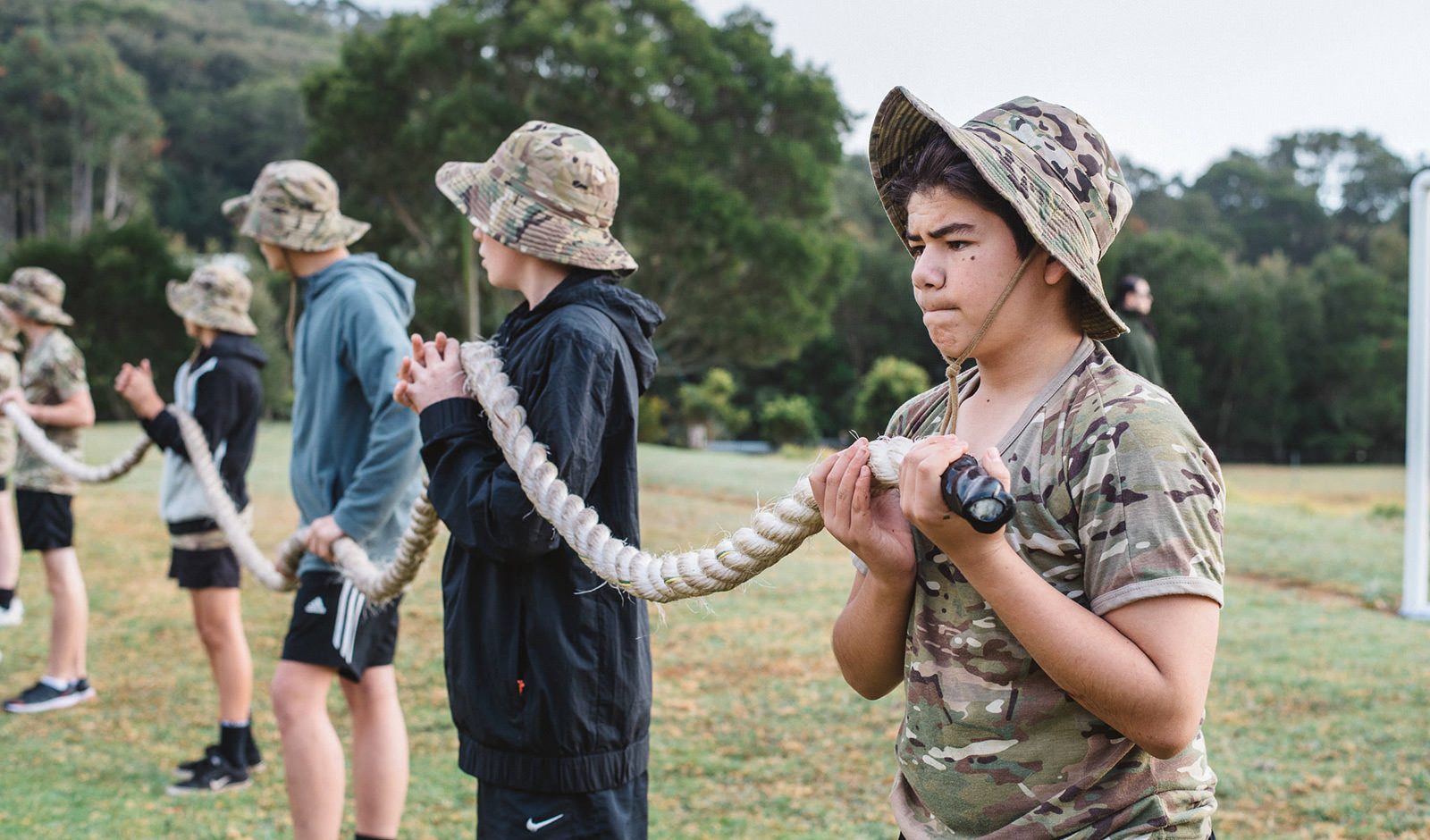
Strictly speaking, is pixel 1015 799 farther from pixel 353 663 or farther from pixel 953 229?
pixel 353 663

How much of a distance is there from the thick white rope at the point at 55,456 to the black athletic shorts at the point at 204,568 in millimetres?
855

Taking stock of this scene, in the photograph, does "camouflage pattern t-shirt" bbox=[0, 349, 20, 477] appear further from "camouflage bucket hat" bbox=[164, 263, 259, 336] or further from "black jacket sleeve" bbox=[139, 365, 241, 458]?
"black jacket sleeve" bbox=[139, 365, 241, 458]

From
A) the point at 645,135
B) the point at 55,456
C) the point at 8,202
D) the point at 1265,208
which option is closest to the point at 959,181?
the point at 55,456

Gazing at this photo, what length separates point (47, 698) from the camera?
5.37m

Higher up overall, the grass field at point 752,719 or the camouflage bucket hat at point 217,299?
the camouflage bucket hat at point 217,299

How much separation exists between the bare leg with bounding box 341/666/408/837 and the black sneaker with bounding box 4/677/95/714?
2841 mm

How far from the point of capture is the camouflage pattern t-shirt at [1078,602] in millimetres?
1402

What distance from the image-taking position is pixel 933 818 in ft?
5.39

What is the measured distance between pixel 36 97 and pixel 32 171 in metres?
3.29

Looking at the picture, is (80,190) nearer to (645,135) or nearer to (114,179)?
(114,179)

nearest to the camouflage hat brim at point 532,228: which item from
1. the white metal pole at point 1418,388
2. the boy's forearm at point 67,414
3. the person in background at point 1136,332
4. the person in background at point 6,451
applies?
the boy's forearm at point 67,414

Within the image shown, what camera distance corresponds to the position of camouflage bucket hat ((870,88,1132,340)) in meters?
1.47

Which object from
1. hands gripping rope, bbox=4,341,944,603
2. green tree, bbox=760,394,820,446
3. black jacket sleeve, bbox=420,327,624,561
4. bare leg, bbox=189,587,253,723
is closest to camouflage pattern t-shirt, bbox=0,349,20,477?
bare leg, bbox=189,587,253,723

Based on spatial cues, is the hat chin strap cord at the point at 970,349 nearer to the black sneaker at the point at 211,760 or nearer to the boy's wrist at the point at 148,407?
the boy's wrist at the point at 148,407
